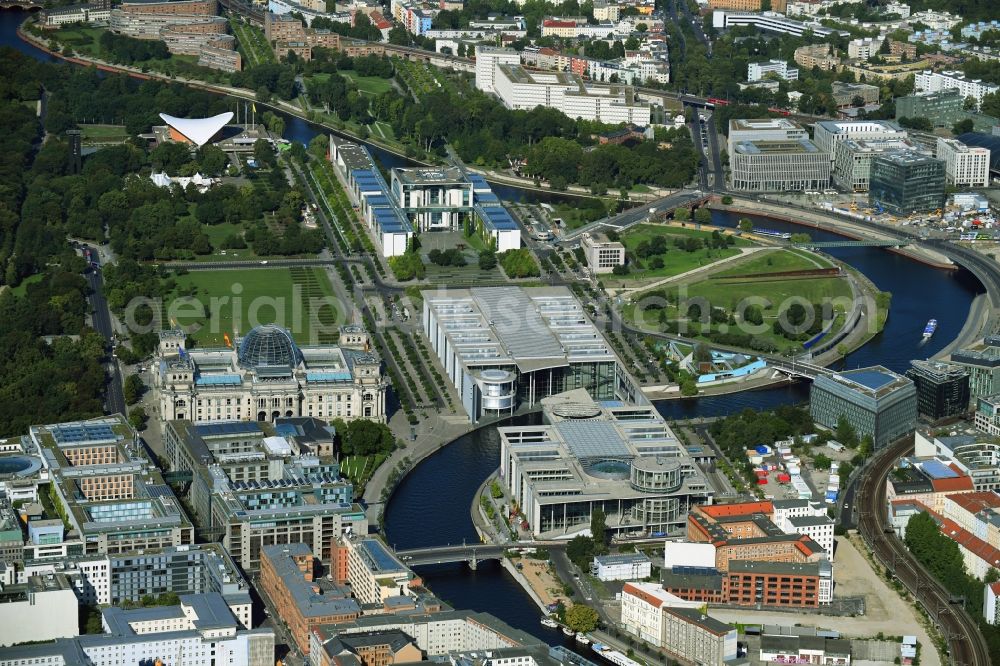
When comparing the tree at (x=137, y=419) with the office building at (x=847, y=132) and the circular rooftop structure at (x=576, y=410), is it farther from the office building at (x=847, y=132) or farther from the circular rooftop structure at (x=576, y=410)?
the office building at (x=847, y=132)

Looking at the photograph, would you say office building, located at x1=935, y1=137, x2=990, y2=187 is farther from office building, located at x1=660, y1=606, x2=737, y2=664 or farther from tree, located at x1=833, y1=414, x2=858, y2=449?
office building, located at x1=660, y1=606, x2=737, y2=664

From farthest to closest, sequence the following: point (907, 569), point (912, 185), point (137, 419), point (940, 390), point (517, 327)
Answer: point (912, 185) → point (517, 327) → point (940, 390) → point (137, 419) → point (907, 569)

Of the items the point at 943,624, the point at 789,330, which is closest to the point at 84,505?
the point at 943,624

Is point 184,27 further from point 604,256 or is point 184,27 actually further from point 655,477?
point 655,477

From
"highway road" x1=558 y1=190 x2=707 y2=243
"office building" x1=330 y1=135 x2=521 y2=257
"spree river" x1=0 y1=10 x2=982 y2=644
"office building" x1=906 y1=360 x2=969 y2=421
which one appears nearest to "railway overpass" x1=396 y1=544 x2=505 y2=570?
"spree river" x1=0 y1=10 x2=982 y2=644

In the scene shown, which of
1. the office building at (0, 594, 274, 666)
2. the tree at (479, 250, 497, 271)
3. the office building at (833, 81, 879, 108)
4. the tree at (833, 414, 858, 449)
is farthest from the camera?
the office building at (833, 81, 879, 108)

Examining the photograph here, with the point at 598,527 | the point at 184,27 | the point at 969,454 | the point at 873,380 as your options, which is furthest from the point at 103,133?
the point at 969,454

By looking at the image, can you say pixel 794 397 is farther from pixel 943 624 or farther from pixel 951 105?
pixel 951 105

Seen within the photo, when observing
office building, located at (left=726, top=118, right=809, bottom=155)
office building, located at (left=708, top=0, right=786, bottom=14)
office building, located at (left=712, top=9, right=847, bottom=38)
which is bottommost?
office building, located at (left=726, top=118, right=809, bottom=155)
